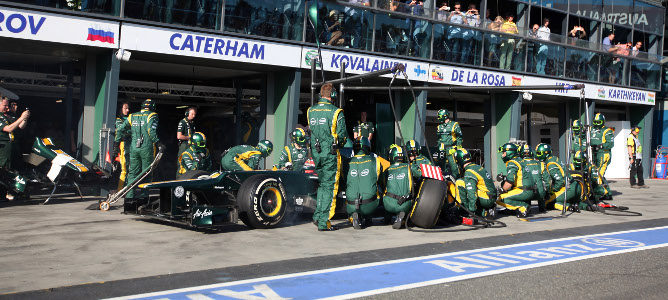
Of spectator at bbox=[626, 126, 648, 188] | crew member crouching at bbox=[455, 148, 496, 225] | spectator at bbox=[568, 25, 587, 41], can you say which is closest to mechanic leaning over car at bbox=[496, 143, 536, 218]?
crew member crouching at bbox=[455, 148, 496, 225]

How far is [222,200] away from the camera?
8.90m

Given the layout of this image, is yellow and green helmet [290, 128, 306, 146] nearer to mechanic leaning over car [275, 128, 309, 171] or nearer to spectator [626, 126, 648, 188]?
mechanic leaning over car [275, 128, 309, 171]

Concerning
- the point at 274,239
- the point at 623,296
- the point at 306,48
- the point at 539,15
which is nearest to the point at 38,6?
the point at 306,48

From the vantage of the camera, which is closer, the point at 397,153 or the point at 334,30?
the point at 397,153

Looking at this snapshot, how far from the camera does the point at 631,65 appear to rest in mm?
25969

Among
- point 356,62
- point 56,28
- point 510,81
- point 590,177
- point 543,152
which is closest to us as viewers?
point 543,152

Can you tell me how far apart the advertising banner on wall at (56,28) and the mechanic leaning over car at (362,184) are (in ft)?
23.1

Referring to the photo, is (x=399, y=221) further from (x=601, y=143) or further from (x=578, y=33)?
(x=578, y=33)

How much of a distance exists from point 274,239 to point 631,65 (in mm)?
23043

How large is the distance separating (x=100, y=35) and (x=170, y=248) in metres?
7.65

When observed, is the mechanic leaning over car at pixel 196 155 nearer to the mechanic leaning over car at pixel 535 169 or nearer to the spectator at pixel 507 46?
the mechanic leaning over car at pixel 535 169

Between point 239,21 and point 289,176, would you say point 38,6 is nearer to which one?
point 239,21

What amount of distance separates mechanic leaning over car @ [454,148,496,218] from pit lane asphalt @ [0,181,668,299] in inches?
20.8

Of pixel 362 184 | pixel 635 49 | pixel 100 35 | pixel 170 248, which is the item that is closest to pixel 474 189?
pixel 362 184
